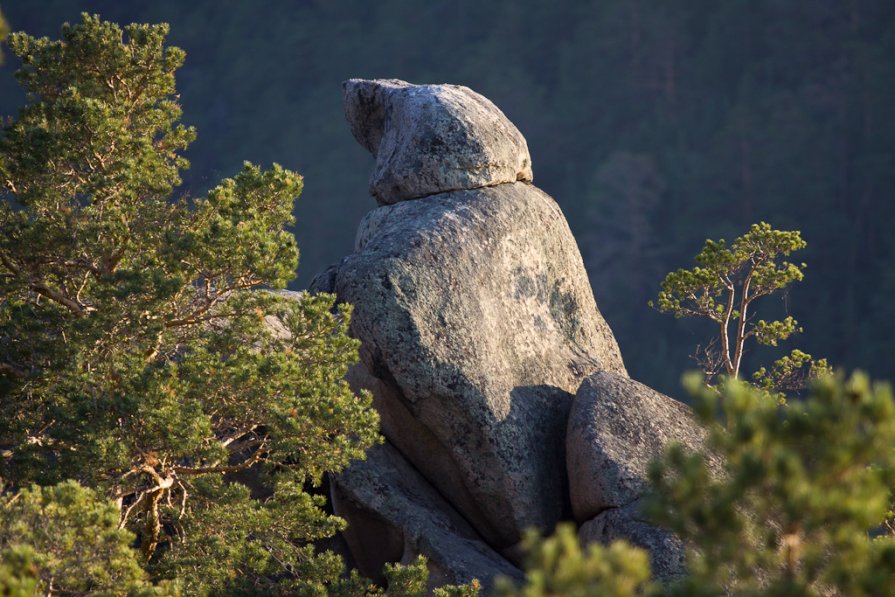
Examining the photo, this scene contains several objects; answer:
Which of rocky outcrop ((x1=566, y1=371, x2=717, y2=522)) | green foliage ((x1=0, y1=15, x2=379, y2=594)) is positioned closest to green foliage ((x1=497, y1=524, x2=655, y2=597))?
green foliage ((x1=0, y1=15, x2=379, y2=594))

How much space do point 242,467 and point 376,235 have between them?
4395 mm

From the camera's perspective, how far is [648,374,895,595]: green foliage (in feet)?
22.4

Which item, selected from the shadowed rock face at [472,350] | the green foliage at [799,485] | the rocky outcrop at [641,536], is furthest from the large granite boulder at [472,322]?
the green foliage at [799,485]

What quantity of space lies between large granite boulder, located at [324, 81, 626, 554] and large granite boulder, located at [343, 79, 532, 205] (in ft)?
0.12

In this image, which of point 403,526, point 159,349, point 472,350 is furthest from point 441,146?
point 403,526

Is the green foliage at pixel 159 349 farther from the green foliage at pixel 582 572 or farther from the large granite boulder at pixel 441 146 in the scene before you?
the green foliage at pixel 582 572

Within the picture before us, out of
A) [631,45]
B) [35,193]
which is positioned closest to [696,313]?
[35,193]

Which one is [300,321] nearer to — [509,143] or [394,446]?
[394,446]

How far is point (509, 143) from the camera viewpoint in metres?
18.5

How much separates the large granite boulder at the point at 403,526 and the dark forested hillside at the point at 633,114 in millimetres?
54032

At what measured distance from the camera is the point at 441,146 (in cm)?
1761

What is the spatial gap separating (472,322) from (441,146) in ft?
10.7

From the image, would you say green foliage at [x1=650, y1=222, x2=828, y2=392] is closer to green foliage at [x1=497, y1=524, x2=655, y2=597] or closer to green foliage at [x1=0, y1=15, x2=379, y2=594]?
green foliage at [x1=0, y1=15, x2=379, y2=594]

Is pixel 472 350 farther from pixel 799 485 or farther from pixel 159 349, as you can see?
pixel 799 485
